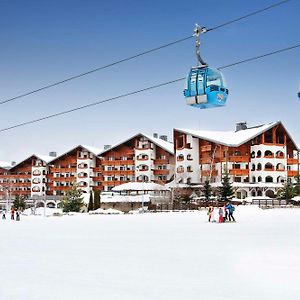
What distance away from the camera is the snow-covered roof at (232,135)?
68125mm

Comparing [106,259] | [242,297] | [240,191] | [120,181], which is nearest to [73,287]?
[242,297]

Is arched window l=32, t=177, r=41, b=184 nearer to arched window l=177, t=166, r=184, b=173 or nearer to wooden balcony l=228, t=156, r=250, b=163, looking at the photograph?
arched window l=177, t=166, r=184, b=173

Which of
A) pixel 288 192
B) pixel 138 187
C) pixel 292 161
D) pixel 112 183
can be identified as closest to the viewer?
pixel 288 192

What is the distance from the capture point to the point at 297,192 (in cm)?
6031

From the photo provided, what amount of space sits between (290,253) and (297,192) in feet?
161

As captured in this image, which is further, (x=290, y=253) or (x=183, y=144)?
(x=183, y=144)

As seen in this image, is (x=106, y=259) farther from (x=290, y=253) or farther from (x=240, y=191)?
(x=240, y=191)

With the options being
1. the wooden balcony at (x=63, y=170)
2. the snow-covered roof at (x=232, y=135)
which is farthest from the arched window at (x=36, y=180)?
the snow-covered roof at (x=232, y=135)

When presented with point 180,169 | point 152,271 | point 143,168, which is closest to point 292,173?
point 180,169

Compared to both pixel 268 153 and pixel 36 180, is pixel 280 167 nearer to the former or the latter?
pixel 268 153

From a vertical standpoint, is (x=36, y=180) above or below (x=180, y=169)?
below

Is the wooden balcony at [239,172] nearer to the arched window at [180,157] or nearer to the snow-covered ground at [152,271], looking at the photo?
the arched window at [180,157]

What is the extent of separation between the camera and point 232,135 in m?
72.0

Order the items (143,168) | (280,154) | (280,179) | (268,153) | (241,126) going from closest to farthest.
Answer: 1. (268,153)
2. (280,179)
3. (280,154)
4. (241,126)
5. (143,168)
